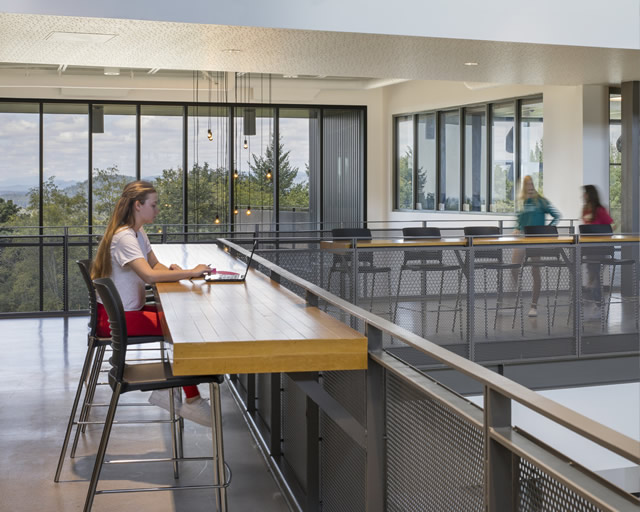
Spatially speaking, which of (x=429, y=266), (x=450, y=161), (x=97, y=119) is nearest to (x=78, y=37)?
(x=429, y=266)

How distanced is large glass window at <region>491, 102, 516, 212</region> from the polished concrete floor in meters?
7.21

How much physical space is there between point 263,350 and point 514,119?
1012 cm

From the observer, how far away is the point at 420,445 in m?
2.09

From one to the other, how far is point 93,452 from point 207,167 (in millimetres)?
10075

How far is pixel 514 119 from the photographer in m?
11.9

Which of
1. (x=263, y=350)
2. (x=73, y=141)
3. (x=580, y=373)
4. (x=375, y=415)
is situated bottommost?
(x=580, y=373)

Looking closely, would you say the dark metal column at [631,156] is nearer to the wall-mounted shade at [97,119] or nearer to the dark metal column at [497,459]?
the wall-mounted shade at [97,119]

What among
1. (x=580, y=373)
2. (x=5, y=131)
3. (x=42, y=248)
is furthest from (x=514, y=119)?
(x=5, y=131)

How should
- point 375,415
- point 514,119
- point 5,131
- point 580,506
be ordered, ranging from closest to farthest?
point 580,506 < point 375,415 < point 514,119 < point 5,131

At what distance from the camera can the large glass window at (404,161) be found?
575 inches

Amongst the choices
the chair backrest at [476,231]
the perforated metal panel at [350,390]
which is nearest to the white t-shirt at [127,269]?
the perforated metal panel at [350,390]

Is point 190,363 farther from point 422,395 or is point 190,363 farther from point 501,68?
point 501,68

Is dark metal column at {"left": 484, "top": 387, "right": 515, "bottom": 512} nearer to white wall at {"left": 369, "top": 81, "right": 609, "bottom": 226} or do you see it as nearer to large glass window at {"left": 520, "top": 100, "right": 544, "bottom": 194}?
white wall at {"left": 369, "top": 81, "right": 609, "bottom": 226}

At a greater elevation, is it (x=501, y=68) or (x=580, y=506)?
(x=501, y=68)
